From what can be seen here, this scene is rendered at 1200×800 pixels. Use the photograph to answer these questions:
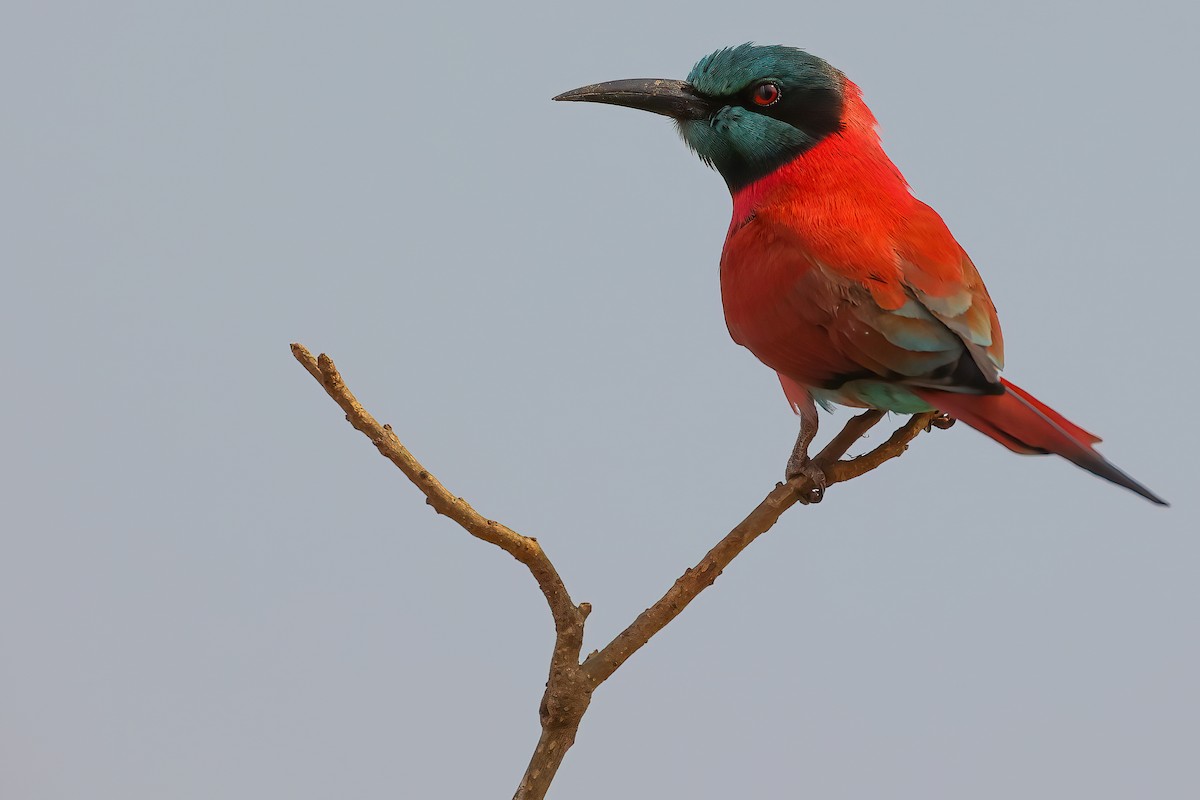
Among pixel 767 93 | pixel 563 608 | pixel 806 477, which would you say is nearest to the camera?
pixel 563 608

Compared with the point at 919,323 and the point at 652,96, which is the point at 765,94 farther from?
the point at 919,323

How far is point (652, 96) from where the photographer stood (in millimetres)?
A: 2383

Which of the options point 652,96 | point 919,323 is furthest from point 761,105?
point 919,323

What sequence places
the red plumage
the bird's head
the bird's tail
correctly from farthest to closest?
the bird's head < the red plumage < the bird's tail

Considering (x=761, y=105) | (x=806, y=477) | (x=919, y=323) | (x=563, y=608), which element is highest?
(x=761, y=105)

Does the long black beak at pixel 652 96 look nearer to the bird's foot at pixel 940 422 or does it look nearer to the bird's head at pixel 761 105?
the bird's head at pixel 761 105

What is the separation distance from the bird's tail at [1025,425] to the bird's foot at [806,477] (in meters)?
0.29

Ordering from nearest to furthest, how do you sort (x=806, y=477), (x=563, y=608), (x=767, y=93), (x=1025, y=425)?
(x=1025, y=425) < (x=563, y=608) < (x=806, y=477) < (x=767, y=93)

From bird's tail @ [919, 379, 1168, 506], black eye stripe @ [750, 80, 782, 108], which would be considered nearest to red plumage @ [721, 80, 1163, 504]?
bird's tail @ [919, 379, 1168, 506]

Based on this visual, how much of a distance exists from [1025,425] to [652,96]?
40.3 inches

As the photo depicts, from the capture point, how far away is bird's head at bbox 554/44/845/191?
2.28 metres

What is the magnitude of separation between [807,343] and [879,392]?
0.47ft

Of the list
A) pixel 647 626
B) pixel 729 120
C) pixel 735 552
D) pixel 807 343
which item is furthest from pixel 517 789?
pixel 729 120

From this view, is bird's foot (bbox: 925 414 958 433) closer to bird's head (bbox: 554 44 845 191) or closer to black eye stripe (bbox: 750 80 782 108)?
bird's head (bbox: 554 44 845 191)
